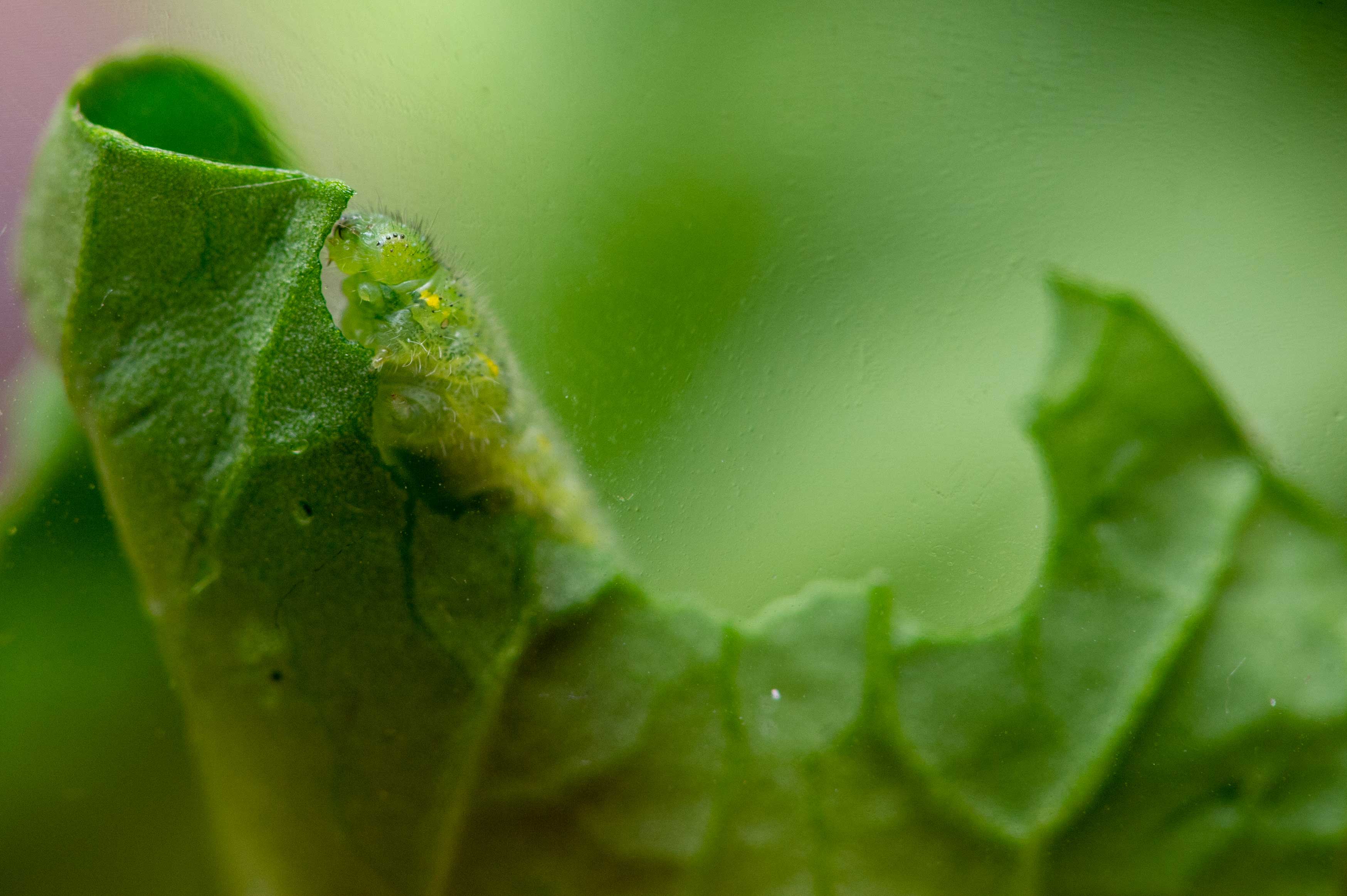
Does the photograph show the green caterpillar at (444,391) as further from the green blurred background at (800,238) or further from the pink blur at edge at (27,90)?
the pink blur at edge at (27,90)

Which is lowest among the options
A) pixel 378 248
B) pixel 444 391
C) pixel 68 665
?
pixel 68 665

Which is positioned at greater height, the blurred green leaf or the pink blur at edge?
the pink blur at edge

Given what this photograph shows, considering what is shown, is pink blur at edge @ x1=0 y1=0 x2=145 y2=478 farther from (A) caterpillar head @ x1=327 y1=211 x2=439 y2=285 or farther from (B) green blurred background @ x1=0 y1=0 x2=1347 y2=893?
(A) caterpillar head @ x1=327 y1=211 x2=439 y2=285

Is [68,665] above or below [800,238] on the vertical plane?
below

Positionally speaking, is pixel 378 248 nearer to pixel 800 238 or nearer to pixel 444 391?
pixel 444 391

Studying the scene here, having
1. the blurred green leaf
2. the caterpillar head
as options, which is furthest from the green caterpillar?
the blurred green leaf

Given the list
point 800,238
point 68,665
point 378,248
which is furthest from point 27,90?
point 800,238
